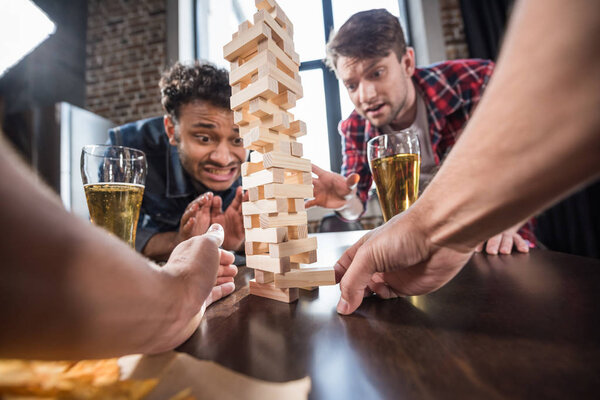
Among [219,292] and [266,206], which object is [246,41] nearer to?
[266,206]

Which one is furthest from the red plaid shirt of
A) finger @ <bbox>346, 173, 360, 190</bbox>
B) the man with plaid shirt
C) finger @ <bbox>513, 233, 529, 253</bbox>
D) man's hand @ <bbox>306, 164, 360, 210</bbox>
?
finger @ <bbox>513, 233, 529, 253</bbox>

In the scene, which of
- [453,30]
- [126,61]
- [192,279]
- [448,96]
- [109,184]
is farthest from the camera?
[126,61]

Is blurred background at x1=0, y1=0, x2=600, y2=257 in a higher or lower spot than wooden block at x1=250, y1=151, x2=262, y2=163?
higher

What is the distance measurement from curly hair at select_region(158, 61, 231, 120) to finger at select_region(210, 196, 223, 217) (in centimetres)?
67

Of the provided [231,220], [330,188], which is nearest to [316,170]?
[330,188]

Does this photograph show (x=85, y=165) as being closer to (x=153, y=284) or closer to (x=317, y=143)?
(x=153, y=284)

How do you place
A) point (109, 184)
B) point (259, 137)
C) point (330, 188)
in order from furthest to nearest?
point (330, 188) → point (109, 184) → point (259, 137)

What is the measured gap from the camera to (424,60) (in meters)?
2.78

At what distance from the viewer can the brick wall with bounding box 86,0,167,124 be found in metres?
3.14

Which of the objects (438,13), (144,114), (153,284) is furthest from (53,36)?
(153,284)

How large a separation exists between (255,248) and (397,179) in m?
0.40

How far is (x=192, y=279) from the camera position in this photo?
35cm

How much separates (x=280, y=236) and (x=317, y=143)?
2.94 meters

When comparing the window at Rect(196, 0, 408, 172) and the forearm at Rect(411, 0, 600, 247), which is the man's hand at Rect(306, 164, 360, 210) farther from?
the window at Rect(196, 0, 408, 172)
